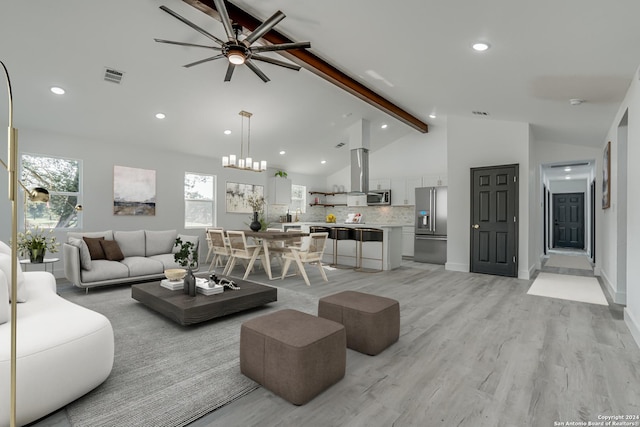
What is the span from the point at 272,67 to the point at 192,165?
11.5 ft

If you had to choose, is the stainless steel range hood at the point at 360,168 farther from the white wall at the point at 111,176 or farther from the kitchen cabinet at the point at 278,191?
the white wall at the point at 111,176

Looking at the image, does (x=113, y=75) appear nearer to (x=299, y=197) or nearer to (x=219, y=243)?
(x=219, y=243)

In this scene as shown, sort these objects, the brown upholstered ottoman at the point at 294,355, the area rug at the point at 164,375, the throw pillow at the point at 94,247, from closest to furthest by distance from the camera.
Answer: the area rug at the point at 164,375
the brown upholstered ottoman at the point at 294,355
the throw pillow at the point at 94,247

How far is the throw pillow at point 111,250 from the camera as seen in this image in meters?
4.82

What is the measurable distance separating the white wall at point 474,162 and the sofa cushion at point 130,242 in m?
5.84

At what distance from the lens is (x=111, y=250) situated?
15.9ft

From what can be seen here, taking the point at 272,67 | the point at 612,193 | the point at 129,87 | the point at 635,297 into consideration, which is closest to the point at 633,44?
the point at 635,297

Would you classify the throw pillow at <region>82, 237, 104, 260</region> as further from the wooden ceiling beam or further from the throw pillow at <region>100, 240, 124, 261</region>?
the wooden ceiling beam

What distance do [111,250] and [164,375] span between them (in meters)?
3.42

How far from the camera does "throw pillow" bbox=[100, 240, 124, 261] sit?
4.82 metres

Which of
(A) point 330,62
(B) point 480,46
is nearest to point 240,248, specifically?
(A) point 330,62

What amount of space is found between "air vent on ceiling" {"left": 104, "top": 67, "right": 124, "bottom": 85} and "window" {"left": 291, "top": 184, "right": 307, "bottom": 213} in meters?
5.65

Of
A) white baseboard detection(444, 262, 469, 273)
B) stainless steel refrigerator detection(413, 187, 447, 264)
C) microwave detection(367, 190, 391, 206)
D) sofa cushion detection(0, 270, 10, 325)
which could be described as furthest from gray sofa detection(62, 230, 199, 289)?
microwave detection(367, 190, 391, 206)

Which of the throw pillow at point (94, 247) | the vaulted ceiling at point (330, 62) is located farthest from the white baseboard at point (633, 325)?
the throw pillow at point (94, 247)
